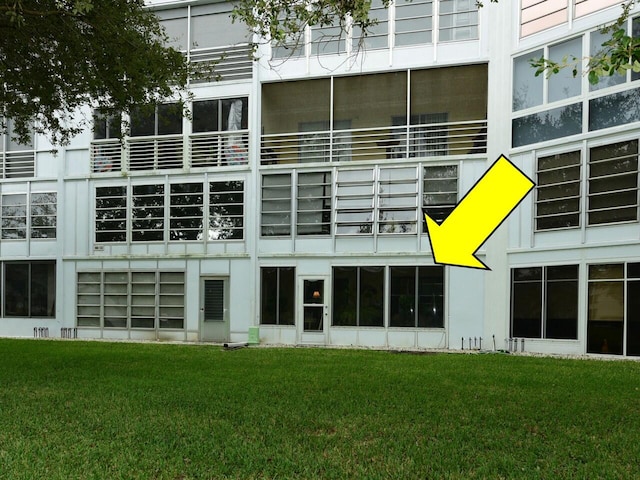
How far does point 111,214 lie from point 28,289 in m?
3.99

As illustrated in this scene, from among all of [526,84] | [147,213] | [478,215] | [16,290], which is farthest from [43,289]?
[526,84]

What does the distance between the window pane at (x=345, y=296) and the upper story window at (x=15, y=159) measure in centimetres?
1092

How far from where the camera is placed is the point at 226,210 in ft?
68.3

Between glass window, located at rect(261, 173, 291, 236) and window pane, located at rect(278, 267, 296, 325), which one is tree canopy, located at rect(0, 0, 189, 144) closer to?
glass window, located at rect(261, 173, 291, 236)

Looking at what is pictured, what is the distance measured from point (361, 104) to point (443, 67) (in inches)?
101

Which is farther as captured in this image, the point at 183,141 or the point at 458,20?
the point at 183,141

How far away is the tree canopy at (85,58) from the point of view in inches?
434

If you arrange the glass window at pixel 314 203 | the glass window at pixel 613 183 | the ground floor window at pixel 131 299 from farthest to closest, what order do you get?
the ground floor window at pixel 131 299 < the glass window at pixel 314 203 < the glass window at pixel 613 183

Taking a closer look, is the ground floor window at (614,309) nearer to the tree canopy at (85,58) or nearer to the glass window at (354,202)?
the glass window at (354,202)

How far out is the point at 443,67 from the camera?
19.4 metres

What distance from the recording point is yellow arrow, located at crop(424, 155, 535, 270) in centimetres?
1551

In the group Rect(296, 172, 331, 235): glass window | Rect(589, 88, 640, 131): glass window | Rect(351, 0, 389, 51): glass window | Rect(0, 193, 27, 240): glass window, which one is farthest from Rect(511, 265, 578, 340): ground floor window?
Rect(0, 193, 27, 240): glass window

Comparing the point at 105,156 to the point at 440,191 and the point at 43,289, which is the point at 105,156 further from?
the point at 440,191

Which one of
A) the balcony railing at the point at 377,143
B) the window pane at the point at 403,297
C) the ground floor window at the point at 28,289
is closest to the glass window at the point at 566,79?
the balcony railing at the point at 377,143
